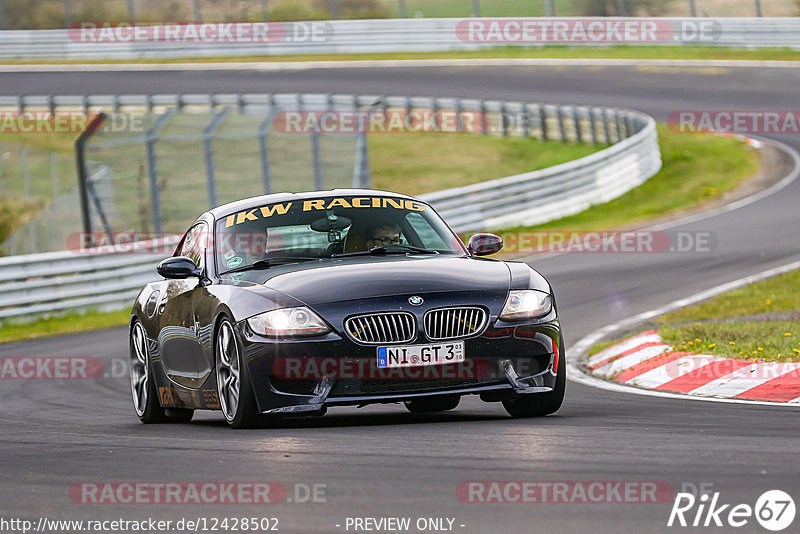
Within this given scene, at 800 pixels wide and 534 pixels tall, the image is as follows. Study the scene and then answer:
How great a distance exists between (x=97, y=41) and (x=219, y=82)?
762 cm

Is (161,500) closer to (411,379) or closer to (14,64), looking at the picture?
(411,379)

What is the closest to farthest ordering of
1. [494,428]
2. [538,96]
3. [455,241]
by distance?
[494,428] → [455,241] → [538,96]

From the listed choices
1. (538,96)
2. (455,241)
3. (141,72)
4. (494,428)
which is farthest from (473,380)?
(141,72)

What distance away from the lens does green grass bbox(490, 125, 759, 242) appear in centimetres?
2594

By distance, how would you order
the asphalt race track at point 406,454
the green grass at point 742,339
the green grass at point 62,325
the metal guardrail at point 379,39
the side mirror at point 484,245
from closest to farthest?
the asphalt race track at point 406,454 → the side mirror at point 484,245 → the green grass at point 742,339 → the green grass at point 62,325 → the metal guardrail at point 379,39

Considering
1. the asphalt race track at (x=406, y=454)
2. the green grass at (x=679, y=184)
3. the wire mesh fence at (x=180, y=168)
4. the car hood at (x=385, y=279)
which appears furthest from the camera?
the green grass at (x=679, y=184)

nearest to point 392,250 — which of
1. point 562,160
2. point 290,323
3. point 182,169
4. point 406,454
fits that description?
point 290,323

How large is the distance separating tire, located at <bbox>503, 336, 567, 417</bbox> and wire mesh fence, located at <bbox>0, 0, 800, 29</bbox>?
37.9 m

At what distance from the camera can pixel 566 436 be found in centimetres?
678

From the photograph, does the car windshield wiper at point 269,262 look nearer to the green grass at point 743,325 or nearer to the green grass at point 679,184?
the green grass at point 743,325

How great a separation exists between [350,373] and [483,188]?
17633 millimetres

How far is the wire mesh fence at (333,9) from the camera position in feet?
151

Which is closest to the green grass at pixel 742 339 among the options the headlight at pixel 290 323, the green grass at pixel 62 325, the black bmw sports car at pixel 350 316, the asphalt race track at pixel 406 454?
the asphalt race track at pixel 406 454

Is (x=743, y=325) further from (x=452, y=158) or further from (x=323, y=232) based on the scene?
(x=452, y=158)
